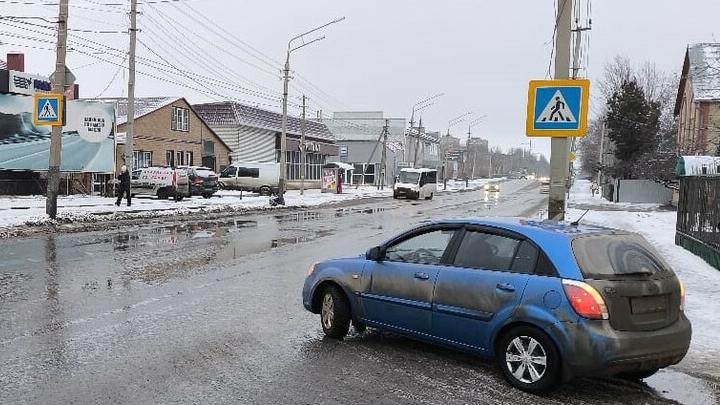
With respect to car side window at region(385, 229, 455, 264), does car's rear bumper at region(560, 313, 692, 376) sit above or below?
below

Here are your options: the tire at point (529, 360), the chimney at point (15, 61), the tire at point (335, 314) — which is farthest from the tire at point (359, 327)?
the chimney at point (15, 61)

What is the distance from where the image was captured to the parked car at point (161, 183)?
31.1 meters

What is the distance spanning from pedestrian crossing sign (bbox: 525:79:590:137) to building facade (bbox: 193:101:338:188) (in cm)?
4292

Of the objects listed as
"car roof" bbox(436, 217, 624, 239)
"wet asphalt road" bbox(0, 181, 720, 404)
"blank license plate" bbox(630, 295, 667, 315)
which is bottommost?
"wet asphalt road" bbox(0, 181, 720, 404)

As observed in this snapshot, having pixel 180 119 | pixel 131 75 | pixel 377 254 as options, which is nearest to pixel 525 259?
pixel 377 254

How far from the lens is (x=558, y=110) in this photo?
31.6 ft

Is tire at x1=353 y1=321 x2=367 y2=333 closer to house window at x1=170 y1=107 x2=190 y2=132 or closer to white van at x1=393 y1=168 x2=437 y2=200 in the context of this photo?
white van at x1=393 y1=168 x2=437 y2=200

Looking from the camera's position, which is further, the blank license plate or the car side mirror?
the car side mirror

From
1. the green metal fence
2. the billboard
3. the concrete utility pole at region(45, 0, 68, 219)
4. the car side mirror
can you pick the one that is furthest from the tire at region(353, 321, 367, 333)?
the billboard

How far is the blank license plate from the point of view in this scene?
508 cm

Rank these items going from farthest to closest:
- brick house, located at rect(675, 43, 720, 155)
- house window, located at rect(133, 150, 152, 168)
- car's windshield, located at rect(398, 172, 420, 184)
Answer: car's windshield, located at rect(398, 172, 420, 184) < house window, located at rect(133, 150, 152, 168) < brick house, located at rect(675, 43, 720, 155)

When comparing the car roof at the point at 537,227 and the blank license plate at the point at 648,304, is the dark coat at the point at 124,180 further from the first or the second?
the blank license plate at the point at 648,304

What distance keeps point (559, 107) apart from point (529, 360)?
5.47 metres

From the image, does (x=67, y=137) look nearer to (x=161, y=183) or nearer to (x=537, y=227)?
(x=161, y=183)
